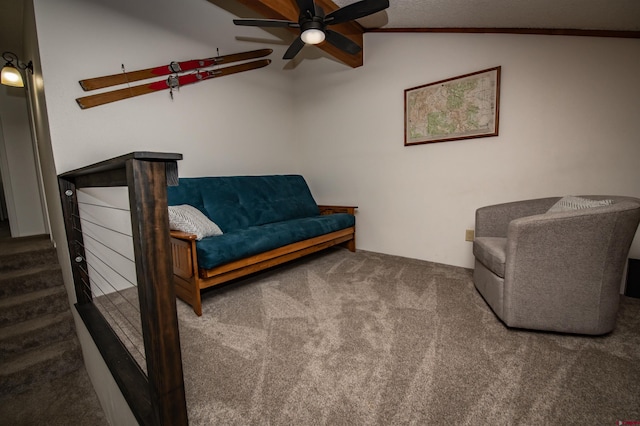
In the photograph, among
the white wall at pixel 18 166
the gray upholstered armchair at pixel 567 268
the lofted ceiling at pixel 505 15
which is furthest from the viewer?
the white wall at pixel 18 166

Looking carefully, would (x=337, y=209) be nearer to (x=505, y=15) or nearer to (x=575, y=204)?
(x=575, y=204)

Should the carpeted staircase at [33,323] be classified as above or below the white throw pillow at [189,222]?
below

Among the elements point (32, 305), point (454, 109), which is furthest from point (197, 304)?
point (454, 109)

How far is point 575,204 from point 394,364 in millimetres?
1509

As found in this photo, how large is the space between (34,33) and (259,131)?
1963 millimetres

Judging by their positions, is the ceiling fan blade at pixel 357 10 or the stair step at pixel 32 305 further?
the stair step at pixel 32 305

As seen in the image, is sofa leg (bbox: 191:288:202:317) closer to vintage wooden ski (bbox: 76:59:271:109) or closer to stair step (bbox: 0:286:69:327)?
stair step (bbox: 0:286:69:327)

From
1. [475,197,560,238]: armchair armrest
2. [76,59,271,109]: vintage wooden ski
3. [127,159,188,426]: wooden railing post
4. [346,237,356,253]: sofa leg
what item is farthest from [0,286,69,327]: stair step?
[475,197,560,238]: armchair armrest

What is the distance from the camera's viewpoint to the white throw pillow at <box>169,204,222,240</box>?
1944 mm

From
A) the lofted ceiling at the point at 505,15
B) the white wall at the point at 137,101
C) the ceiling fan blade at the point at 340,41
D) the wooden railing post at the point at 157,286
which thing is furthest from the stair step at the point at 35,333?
the ceiling fan blade at the point at 340,41

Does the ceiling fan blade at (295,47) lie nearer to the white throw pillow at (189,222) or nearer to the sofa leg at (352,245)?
the white throw pillow at (189,222)

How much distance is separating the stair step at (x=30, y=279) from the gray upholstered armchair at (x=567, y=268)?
337 centimetres

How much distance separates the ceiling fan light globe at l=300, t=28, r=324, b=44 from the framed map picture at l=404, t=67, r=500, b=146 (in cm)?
120

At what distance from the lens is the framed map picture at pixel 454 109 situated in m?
2.33
